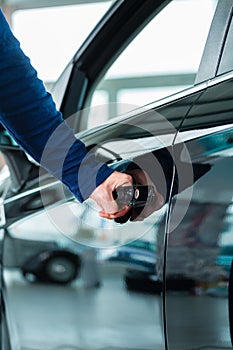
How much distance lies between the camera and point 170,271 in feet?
5.09

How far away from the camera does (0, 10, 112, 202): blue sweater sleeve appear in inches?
52.6

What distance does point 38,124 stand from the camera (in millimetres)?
1370

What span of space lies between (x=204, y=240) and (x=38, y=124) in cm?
40

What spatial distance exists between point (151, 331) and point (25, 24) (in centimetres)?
1063

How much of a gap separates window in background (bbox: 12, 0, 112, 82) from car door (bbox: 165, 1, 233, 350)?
32.9 ft

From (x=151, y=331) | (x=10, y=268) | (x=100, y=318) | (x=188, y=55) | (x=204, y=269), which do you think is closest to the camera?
(x=204, y=269)

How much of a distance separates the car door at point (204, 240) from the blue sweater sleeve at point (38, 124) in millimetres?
216

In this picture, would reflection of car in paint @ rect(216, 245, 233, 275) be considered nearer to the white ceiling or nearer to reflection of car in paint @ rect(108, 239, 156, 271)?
reflection of car in paint @ rect(108, 239, 156, 271)

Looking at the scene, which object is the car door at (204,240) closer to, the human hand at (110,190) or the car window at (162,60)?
the human hand at (110,190)

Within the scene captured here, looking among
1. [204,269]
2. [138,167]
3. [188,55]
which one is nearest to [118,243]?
[138,167]

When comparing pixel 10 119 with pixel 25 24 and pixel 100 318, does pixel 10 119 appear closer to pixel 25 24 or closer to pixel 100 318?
pixel 100 318

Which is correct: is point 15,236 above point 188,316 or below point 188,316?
above

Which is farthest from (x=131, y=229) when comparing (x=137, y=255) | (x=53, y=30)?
(x=53, y=30)

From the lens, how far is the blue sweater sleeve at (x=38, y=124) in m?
1.34
